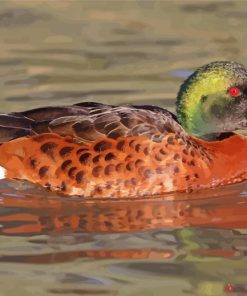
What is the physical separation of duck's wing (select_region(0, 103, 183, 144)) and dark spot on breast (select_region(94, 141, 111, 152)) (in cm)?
5

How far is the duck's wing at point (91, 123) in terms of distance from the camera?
9.07 metres

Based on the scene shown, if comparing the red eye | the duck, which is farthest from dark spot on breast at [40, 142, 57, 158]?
the red eye

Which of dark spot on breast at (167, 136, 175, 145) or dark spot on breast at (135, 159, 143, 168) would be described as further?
dark spot on breast at (167, 136, 175, 145)

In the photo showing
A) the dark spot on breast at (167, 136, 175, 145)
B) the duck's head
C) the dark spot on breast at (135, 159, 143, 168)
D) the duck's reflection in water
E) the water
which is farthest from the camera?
the duck's head

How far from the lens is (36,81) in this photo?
40.0 feet

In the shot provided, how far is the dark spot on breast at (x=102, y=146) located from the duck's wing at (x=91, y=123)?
5 cm

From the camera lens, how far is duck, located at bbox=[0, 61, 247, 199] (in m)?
8.98

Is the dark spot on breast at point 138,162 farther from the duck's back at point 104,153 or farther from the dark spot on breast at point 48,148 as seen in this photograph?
the dark spot on breast at point 48,148

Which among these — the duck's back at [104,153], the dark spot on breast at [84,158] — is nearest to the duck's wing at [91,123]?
the duck's back at [104,153]

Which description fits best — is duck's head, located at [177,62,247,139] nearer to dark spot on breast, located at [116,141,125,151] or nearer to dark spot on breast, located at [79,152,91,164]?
dark spot on breast, located at [116,141,125,151]

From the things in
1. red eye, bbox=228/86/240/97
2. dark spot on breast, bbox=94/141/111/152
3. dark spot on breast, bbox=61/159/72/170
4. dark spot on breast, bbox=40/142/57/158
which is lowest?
dark spot on breast, bbox=61/159/72/170

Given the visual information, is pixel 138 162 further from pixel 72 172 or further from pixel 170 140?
pixel 72 172

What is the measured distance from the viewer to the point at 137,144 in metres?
8.98

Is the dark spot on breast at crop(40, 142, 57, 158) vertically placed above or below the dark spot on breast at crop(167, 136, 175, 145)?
below
